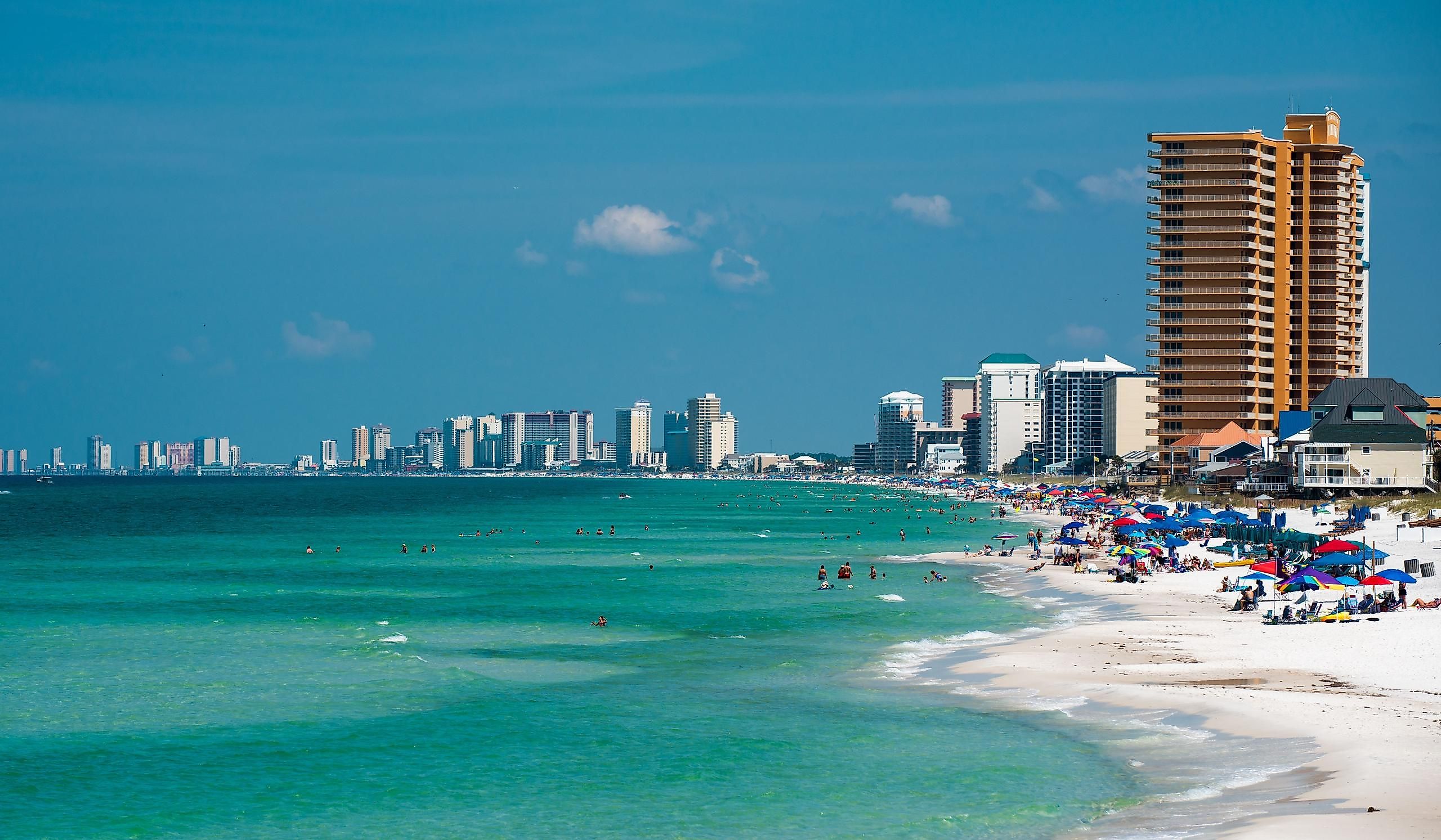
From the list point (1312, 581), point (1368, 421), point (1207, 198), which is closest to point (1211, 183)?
point (1207, 198)

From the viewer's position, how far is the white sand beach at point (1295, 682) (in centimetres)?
2512

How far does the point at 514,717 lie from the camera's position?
3822 centimetres

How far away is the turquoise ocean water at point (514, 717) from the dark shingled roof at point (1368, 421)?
58.0 metres

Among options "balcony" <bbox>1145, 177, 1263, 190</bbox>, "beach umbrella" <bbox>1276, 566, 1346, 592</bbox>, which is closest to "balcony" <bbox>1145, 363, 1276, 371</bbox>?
"balcony" <bbox>1145, 177, 1263, 190</bbox>

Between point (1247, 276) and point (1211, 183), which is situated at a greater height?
point (1211, 183)

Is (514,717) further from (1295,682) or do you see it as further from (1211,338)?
(1211,338)

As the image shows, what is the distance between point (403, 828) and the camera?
28.1 meters

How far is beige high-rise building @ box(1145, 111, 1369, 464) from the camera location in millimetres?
168375

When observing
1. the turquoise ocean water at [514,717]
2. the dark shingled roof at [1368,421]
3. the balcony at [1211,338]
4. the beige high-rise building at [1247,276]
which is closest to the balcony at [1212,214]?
the beige high-rise building at [1247,276]

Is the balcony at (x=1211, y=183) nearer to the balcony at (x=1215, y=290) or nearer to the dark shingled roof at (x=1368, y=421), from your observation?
the balcony at (x=1215, y=290)

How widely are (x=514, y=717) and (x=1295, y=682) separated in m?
22.3

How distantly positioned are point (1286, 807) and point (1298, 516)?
86.5m

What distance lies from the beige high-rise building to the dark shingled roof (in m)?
37.7

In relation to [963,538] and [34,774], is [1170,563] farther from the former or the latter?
[34,774]
